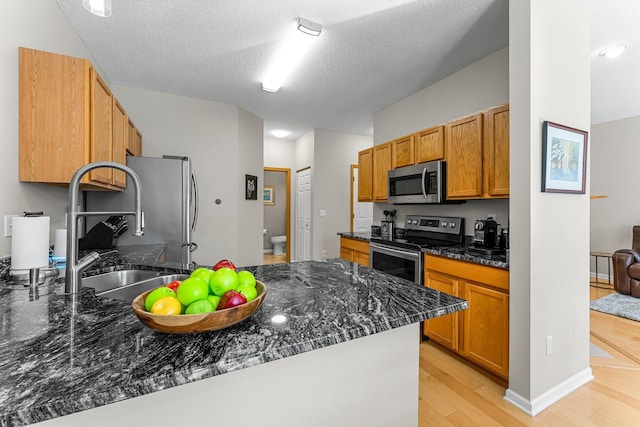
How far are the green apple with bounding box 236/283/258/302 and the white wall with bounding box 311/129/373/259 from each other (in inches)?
174

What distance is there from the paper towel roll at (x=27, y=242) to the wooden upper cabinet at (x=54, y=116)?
1.32 ft

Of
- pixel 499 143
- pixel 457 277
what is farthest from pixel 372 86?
pixel 457 277

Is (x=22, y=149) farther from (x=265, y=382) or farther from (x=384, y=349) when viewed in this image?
(x=384, y=349)

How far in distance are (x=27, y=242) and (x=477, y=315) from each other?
8.80 feet

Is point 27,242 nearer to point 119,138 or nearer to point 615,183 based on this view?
point 119,138

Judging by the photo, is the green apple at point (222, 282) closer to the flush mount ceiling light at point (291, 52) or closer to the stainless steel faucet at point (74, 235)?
the stainless steel faucet at point (74, 235)

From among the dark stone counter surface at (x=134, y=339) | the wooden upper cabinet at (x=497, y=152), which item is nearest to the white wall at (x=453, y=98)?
the wooden upper cabinet at (x=497, y=152)

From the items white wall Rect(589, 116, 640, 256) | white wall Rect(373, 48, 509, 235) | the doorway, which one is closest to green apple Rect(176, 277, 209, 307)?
white wall Rect(373, 48, 509, 235)

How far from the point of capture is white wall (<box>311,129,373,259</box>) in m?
5.29

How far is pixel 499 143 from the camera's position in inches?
88.4

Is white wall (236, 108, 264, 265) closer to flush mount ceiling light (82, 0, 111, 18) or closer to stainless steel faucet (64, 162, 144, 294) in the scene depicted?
flush mount ceiling light (82, 0, 111, 18)

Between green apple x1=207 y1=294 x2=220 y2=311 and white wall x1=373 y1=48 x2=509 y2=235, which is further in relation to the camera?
white wall x1=373 y1=48 x2=509 y2=235

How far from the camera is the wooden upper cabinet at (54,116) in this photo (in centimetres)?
161

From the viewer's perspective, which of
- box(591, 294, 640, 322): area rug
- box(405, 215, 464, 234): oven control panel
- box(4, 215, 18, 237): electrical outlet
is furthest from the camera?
box(591, 294, 640, 322): area rug
